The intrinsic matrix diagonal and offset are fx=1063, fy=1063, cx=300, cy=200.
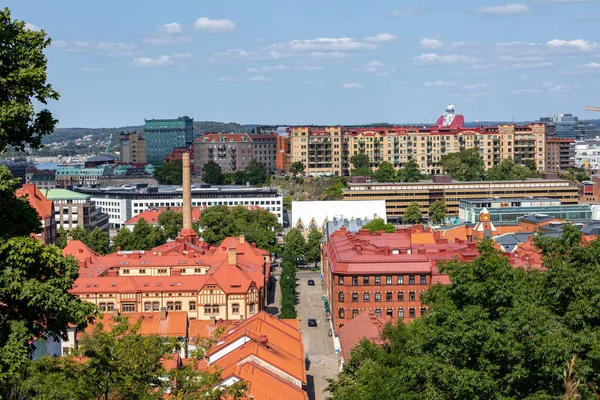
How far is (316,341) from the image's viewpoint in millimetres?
81125

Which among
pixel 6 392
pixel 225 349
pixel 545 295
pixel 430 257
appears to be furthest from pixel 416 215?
pixel 6 392

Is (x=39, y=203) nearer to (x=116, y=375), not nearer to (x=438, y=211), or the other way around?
(x=438, y=211)

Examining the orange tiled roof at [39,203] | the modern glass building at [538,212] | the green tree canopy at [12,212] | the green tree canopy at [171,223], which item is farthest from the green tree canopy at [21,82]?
the green tree canopy at [171,223]

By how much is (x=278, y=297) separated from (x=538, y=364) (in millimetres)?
68190

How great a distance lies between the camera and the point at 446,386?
35500mm

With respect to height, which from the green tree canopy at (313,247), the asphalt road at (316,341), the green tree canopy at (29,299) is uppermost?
the green tree canopy at (29,299)

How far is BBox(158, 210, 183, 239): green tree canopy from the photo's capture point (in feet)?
455

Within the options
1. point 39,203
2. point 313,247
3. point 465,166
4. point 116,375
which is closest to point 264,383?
point 116,375

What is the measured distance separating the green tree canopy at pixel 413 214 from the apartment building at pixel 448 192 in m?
3.91

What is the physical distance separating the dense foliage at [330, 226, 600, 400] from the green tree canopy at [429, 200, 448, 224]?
11064 cm

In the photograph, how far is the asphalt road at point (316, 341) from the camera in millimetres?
66750

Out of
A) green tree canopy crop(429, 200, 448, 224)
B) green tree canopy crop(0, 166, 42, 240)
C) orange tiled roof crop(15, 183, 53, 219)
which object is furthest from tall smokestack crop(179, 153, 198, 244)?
green tree canopy crop(0, 166, 42, 240)

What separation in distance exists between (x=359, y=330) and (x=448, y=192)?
9789cm

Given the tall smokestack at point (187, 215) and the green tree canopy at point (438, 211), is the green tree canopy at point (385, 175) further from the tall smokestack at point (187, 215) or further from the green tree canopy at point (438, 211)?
the tall smokestack at point (187, 215)
